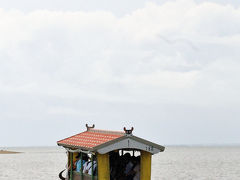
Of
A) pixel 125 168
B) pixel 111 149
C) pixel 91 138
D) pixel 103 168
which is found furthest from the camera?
pixel 91 138

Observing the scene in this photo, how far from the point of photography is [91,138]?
17.6m

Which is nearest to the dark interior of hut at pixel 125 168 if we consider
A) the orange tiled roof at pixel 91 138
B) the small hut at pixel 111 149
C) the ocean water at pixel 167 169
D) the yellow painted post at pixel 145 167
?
the small hut at pixel 111 149

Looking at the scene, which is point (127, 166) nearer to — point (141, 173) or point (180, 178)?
point (141, 173)

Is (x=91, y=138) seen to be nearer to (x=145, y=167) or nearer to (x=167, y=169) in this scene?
(x=145, y=167)

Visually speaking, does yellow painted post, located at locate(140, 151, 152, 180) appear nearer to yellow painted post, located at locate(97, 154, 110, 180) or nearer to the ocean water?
yellow painted post, located at locate(97, 154, 110, 180)

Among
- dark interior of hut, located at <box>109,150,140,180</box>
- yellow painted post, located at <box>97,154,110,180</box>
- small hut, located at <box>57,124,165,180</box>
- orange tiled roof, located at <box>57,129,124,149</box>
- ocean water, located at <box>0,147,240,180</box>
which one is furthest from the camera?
ocean water, located at <box>0,147,240,180</box>

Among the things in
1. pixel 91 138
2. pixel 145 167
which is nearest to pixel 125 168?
pixel 145 167

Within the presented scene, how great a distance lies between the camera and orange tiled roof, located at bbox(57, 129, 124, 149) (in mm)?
16320

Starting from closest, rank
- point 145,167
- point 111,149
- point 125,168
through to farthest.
Result: 1. point 111,149
2. point 145,167
3. point 125,168

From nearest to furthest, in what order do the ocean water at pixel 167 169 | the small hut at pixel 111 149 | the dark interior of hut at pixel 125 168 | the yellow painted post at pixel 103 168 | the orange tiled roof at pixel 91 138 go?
the small hut at pixel 111 149, the yellow painted post at pixel 103 168, the orange tiled roof at pixel 91 138, the dark interior of hut at pixel 125 168, the ocean water at pixel 167 169

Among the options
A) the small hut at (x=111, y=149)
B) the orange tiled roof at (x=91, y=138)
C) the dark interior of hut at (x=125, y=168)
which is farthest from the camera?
the dark interior of hut at (x=125, y=168)

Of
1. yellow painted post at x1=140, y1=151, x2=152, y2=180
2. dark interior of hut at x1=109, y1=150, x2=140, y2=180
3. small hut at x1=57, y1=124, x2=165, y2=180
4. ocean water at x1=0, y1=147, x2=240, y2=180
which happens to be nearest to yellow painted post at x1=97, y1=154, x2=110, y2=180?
small hut at x1=57, y1=124, x2=165, y2=180

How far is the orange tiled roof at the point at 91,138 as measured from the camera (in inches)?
643

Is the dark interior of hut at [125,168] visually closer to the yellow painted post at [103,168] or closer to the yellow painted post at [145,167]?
the yellow painted post at [145,167]
